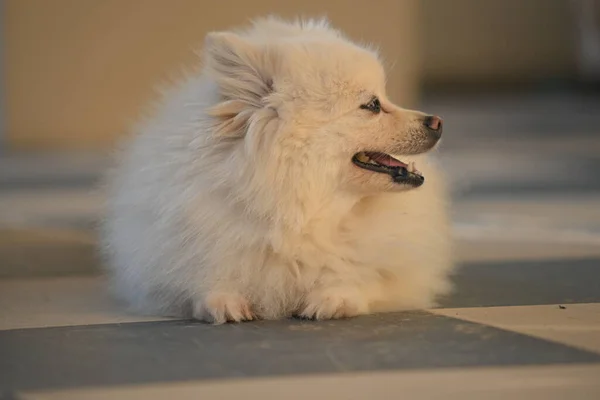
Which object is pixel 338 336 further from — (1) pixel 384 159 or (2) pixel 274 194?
(1) pixel 384 159

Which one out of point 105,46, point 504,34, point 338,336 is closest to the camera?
point 338,336

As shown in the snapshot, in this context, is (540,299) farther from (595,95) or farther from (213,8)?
(595,95)

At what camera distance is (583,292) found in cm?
343

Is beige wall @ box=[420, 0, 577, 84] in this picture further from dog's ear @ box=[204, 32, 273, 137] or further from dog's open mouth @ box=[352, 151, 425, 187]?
dog's ear @ box=[204, 32, 273, 137]

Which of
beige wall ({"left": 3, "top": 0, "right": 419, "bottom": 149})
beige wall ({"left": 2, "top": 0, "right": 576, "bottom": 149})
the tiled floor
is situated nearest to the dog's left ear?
the tiled floor

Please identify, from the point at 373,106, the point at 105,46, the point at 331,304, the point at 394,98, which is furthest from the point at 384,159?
the point at 105,46

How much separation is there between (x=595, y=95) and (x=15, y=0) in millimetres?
8452

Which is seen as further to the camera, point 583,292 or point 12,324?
point 583,292

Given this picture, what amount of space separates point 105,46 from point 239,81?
6631 mm

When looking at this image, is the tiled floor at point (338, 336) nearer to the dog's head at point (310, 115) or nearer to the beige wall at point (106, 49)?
the dog's head at point (310, 115)

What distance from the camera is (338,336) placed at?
9.16 ft

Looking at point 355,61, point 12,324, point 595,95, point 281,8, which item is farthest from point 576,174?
point 595,95

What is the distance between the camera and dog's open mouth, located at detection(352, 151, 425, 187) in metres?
3.09

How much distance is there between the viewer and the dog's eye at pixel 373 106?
3.10 meters
